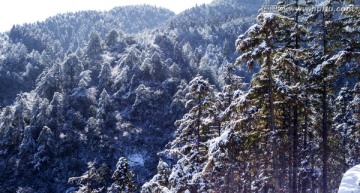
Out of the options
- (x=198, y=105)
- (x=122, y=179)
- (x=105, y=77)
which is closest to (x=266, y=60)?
(x=198, y=105)

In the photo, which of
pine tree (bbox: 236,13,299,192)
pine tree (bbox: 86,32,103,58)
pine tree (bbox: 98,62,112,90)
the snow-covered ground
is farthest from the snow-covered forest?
the snow-covered ground

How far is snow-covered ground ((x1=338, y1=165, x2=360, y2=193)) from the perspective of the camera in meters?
10.3

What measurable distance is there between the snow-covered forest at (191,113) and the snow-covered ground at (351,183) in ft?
11.3

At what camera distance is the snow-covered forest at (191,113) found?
52.0 feet

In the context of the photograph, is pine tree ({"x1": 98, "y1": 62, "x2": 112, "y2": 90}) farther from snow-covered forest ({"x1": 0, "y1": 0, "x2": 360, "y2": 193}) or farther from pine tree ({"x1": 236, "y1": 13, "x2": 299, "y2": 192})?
pine tree ({"x1": 236, "y1": 13, "x2": 299, "y2": 192})

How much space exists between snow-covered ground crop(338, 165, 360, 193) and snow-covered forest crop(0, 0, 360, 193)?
3.46 meters

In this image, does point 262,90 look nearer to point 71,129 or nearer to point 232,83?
point 232,83

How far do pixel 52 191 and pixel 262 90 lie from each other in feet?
204

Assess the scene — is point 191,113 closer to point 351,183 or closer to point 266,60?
point 266,60

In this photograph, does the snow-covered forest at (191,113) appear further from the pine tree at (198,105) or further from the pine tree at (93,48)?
the pine tree at (93,48)

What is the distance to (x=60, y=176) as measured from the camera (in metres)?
68.5

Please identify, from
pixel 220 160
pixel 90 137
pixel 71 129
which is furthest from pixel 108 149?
pixel 220 160

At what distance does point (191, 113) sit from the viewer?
2144cm

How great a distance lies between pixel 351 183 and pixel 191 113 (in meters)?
11.8
